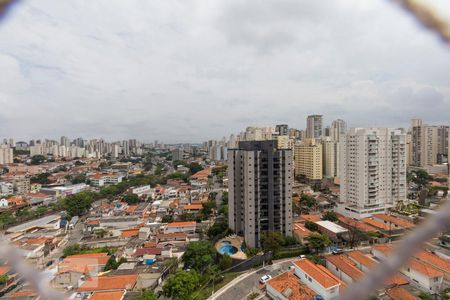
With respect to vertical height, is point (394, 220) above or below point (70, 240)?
above

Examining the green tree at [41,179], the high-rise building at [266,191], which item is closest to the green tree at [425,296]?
the high-rise building at [266,191]

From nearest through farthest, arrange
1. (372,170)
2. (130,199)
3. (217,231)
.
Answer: (217,231) < (372,170) < (130,199)

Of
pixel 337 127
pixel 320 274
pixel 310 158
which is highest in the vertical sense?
pixel 337 127

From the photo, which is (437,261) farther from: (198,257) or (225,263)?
(198,257)

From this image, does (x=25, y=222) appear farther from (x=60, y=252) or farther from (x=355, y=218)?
(x=355, y=218)

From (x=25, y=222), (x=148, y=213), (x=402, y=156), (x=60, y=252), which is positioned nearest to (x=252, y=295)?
(x=60, y=252)

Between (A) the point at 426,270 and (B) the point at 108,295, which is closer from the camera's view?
(B) the point at 108,295

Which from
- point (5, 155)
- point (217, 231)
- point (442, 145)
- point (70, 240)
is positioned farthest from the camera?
point (5, 155)

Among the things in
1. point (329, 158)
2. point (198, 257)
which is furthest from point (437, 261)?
point (329, 158)
